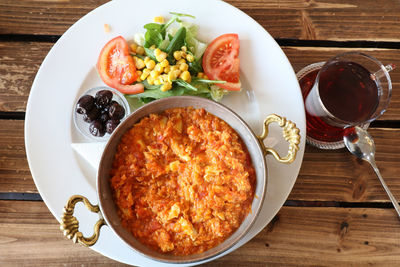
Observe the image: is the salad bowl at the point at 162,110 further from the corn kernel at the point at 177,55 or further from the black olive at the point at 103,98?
the corn kernel at the point at 177,55

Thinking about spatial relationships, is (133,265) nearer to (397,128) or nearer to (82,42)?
(82,42)

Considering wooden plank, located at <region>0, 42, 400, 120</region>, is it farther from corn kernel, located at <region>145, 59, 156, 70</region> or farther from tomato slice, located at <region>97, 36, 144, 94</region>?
corn kernel, located at <region>145, 59, 156, 70</region>

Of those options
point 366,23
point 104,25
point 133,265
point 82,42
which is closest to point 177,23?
point 104,25

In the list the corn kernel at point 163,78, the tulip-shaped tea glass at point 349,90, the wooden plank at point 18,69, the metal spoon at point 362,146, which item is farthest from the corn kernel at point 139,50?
the metal spoon at point 362,146

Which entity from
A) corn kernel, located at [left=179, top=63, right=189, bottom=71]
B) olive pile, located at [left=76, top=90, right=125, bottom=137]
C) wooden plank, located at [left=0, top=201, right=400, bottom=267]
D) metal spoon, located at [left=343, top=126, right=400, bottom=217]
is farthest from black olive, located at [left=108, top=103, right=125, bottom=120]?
metal spoon, located at [left=343, top=126, right=400, bottom=217]

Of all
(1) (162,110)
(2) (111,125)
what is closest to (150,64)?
(1) (162,110)

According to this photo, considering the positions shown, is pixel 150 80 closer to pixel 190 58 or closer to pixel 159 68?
pixel 159 68
